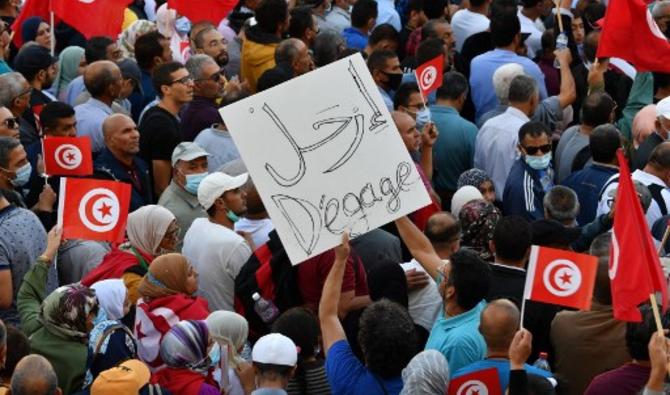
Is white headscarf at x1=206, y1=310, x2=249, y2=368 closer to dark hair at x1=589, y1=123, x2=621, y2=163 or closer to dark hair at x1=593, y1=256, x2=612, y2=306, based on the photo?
dark hair at x1=593, y1=256, x2=612, y2=306

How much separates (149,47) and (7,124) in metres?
2.64

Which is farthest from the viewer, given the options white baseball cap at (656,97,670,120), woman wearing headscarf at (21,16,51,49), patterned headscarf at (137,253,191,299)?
woman wearing headscarf at (21,16,51,49)

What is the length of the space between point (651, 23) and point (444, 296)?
502cm

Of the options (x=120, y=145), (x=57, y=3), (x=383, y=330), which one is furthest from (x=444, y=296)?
(x=57, y=3)

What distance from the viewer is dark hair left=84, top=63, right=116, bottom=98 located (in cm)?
1248

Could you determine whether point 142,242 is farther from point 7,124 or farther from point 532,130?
point 532,130

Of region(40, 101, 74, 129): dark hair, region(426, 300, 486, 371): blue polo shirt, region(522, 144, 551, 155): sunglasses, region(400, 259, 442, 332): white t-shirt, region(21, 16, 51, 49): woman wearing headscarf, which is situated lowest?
region(522, 144, 551, 155): sunglasses

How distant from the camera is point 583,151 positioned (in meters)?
12.3

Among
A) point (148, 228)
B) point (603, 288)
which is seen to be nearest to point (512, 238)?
point (603, 288)

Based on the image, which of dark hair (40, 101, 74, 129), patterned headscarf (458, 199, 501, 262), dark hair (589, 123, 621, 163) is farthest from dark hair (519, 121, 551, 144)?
dark hair (40, 101, 74, 129)

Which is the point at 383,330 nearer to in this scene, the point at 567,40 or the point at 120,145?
the point at 120,145

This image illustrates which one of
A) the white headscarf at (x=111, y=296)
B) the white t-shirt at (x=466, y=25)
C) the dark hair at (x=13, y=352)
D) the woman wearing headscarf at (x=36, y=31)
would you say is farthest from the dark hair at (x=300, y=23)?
Answer: the dark hair at (x=13, y=352)

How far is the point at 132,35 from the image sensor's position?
14602 millimetres

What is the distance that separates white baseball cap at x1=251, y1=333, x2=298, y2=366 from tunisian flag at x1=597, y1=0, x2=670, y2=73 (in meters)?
5.56
